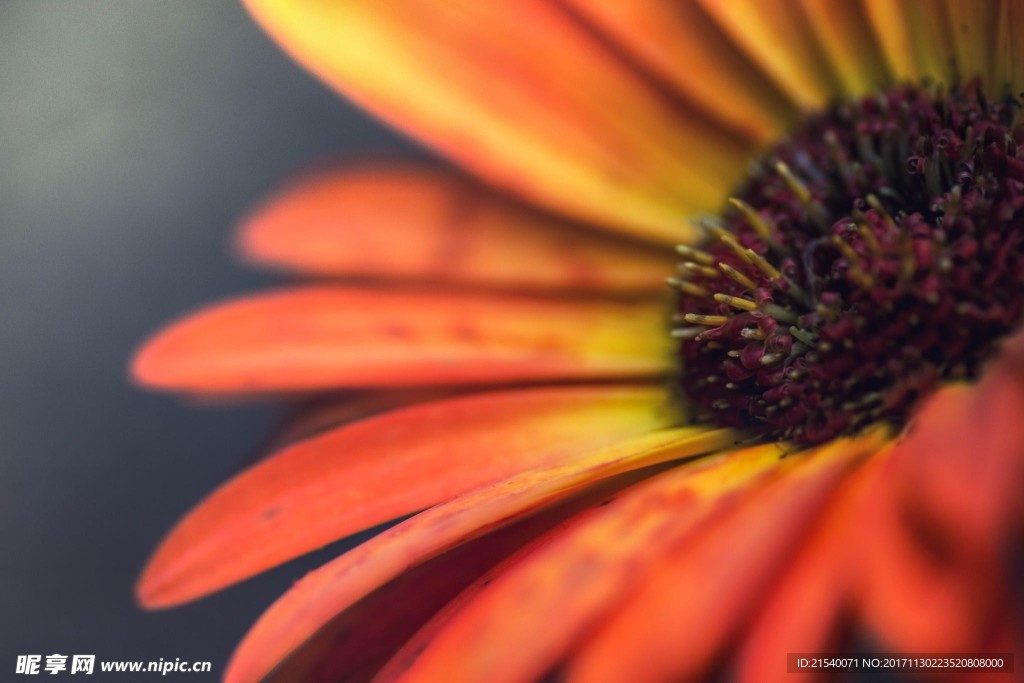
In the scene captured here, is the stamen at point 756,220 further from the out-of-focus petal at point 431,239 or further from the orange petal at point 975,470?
the orange petal at point 975,470

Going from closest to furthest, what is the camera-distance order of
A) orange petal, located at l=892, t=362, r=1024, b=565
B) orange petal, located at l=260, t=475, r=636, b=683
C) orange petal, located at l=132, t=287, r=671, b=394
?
1. orange petal, located at l=892, t=362, r=1024, b=565
2. orange petal, located at l=260, t=475, r=636, b=683
3. orange petal, located at l=132, t=287, r=671, b=394

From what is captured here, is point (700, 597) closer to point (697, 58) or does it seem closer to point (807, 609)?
point (807, 609)

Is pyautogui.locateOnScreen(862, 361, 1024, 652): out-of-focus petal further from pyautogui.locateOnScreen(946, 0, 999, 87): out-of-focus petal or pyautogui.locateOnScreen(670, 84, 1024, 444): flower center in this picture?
pyautogui.locateOnScreen(946, 0, 999, 87): out-of-focus petal

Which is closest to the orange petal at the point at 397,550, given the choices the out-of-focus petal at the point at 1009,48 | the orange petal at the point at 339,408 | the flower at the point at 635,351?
the flower at the point at 635,351

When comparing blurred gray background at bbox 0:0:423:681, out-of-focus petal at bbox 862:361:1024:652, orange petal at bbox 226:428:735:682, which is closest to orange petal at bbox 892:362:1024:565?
out-of-focus petal at bbox 862:361:1024:652

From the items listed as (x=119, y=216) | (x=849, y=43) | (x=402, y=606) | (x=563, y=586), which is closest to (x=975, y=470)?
(x=563, y=586)

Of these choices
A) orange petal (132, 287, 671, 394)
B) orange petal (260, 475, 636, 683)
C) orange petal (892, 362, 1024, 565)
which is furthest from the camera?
orange petal (132, 287, 671, 394)

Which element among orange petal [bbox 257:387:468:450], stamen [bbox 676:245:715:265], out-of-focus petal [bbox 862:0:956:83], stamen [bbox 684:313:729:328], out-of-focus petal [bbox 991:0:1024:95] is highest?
out-of-focus petal [bbox 862:0:956:83]
